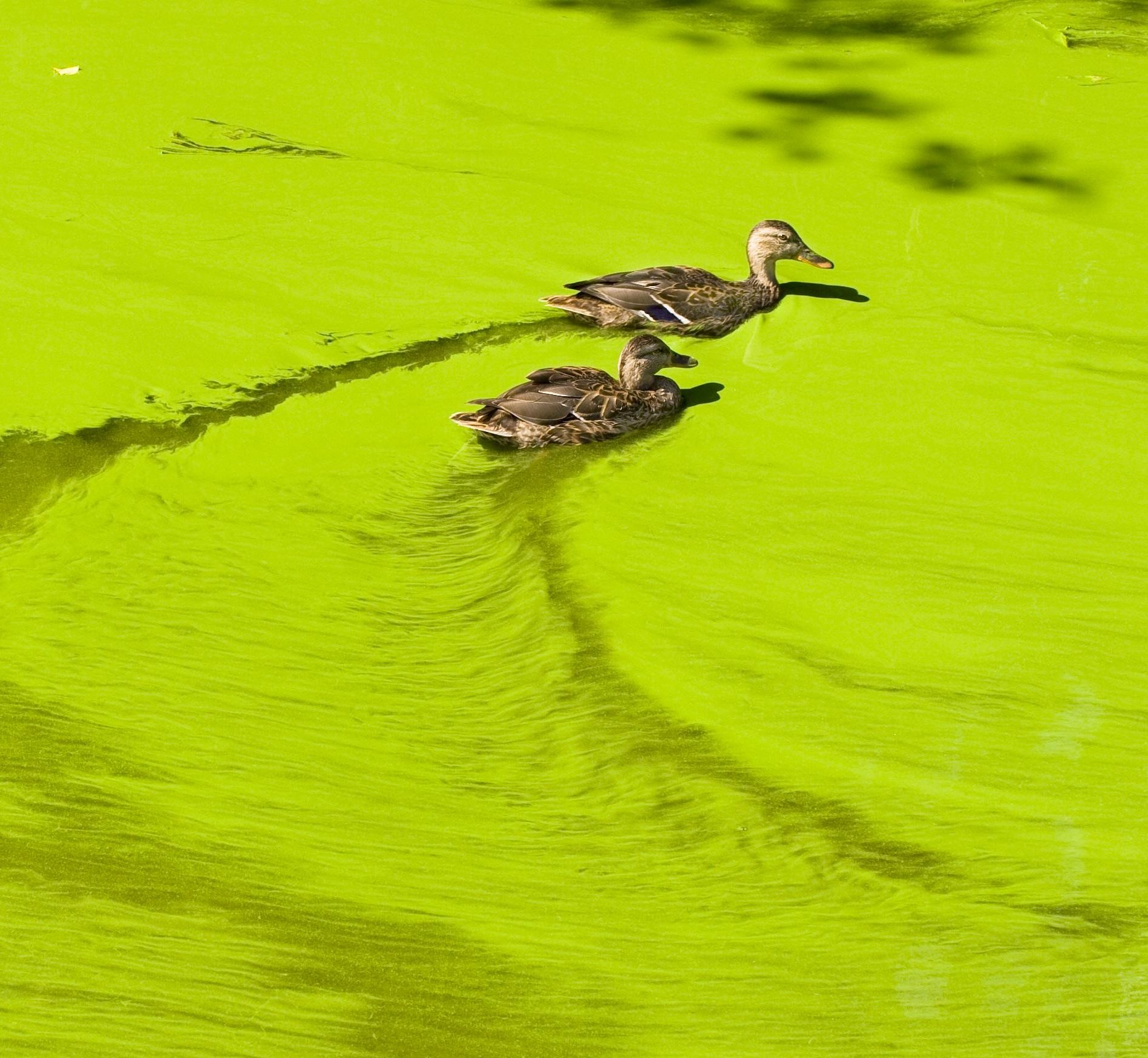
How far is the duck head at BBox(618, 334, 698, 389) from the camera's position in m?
3.40

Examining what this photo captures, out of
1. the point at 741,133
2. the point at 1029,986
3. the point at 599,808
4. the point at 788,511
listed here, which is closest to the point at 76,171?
the point at 741,133

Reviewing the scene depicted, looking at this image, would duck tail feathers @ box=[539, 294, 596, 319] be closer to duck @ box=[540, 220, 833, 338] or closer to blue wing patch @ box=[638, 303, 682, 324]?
duck @ box=[540, 220, 833, 338]

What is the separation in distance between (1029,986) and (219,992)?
945 mm

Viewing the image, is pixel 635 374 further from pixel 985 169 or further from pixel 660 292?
pixel 985 169

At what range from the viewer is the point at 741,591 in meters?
2.63

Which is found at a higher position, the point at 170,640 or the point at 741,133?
the point at 741,133

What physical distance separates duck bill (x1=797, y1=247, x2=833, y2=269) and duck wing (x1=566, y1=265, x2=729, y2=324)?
0.87ft

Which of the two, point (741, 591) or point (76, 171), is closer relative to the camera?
point (741, 591)

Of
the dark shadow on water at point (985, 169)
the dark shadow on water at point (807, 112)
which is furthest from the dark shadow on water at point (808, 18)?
the dark shadow on water at point (985, 169)

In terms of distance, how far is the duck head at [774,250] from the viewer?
396 centimetres

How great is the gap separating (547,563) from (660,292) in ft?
4.14

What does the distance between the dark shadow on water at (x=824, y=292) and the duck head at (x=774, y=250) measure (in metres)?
0.07

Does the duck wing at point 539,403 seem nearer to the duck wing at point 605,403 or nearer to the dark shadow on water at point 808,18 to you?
the duck wing at point 605,403

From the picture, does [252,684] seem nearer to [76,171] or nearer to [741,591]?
[741,591]
